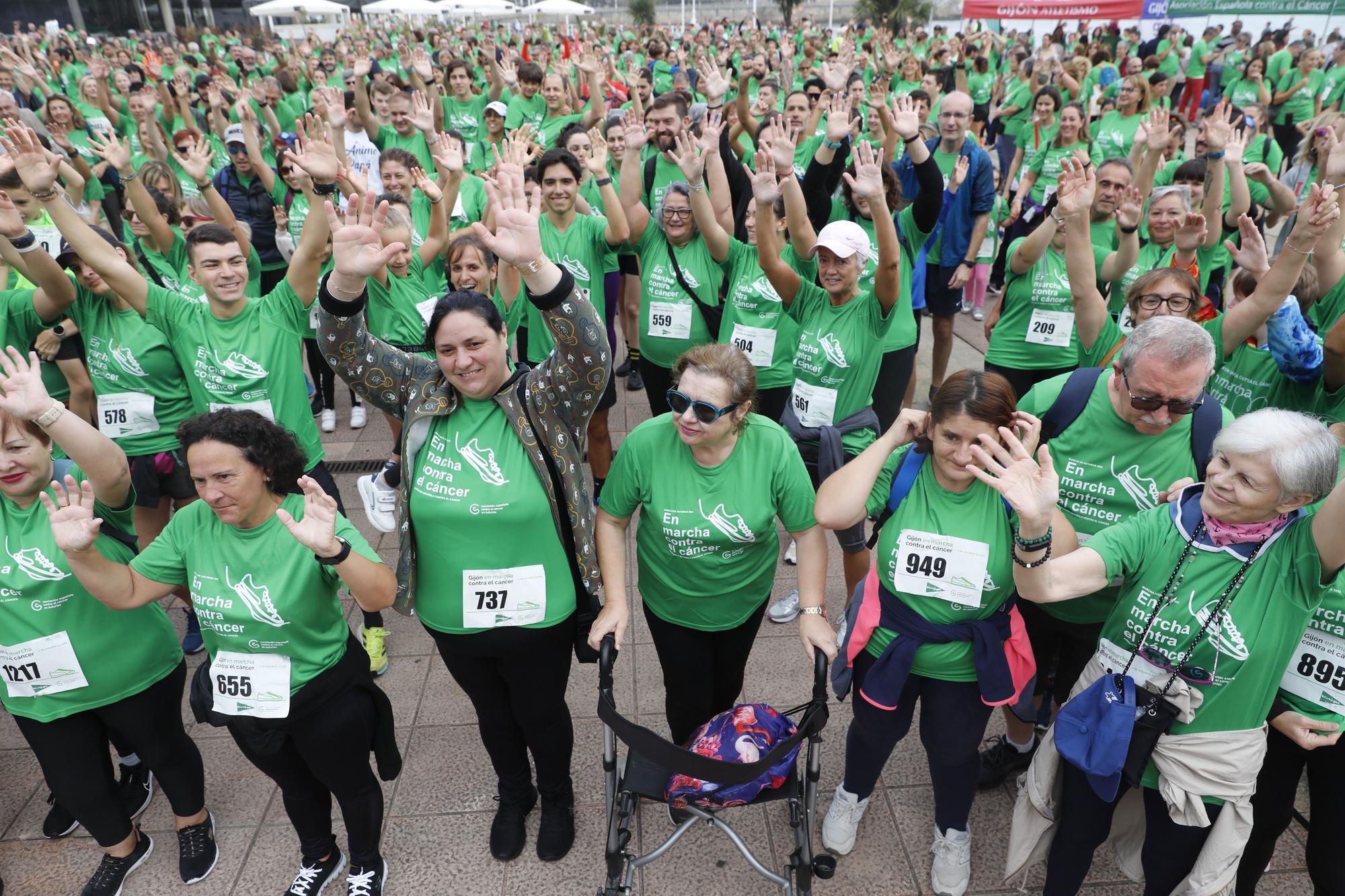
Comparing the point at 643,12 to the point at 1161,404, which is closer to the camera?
the point at 1161,404

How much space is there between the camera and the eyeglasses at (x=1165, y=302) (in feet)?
10.9

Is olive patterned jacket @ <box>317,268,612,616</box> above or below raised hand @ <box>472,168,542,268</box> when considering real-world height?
below

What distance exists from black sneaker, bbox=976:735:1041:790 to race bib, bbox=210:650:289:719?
8.47 feet

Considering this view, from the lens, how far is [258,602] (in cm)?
248

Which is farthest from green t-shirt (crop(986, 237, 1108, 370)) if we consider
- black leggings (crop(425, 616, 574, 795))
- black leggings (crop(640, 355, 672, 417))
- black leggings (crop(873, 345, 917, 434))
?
black leggings (crop(425, 616, 574, 795))

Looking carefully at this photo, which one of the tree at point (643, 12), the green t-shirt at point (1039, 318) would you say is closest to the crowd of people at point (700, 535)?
the green t-shirt at point (1039, 318)

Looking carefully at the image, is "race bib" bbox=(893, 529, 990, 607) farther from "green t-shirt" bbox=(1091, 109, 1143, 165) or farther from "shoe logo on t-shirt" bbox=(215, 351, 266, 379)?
"green t-shirt" bbox=(1091, 109, 1143, 165)

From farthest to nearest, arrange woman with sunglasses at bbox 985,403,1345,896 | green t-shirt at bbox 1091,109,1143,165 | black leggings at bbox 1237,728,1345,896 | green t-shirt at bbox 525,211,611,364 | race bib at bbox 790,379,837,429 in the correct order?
green t-shirt at bbox 1091,109,1143,165 < green t-shirt at bbox 525,211,611,364 < race bib at bbox 790,379,837,429 < black leggings at bbox 1237,728,1345,896 < woman with sunglasses at bbox 985,403,1345,896

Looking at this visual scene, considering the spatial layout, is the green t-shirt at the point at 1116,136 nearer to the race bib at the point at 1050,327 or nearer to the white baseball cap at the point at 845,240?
the race bib at the point at 1050,327

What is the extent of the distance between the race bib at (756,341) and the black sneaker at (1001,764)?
2.15 metres

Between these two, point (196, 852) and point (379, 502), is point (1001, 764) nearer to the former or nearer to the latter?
point (379, 502)

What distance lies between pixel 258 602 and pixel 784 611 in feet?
8.54

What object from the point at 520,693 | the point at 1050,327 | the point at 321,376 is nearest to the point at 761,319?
the point at 1050,327

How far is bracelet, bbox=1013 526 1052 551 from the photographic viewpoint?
2.22 m
